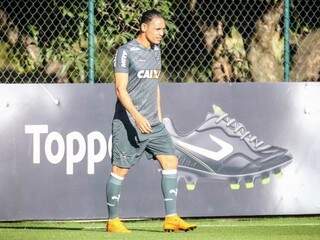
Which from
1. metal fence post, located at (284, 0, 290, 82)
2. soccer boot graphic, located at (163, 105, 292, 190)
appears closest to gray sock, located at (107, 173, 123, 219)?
soccer boot graphic, located at (163, 105, 292, 190)

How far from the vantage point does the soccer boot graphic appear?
1289 cm

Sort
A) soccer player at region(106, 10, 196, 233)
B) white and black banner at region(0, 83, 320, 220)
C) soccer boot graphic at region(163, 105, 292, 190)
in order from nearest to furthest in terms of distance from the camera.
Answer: soccer player at region(106, 10, 196, 233)
white and black banner at region(0, 83, 320, 220)
soccer boot graphic at region(163, 105, 292, 190)

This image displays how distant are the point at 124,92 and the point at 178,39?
10.8 ft

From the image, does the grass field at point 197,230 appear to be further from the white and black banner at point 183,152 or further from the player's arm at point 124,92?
the player's arm at point 124,92

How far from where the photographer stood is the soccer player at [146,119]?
1110 cm

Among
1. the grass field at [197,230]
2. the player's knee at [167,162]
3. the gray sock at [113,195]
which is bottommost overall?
the grass field at [197,230]

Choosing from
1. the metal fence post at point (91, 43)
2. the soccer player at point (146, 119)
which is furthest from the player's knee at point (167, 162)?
the metal fence post at point (91, 43)

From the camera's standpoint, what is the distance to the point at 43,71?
1390 cm

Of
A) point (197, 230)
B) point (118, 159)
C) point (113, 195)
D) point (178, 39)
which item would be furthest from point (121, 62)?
point (178, 39)

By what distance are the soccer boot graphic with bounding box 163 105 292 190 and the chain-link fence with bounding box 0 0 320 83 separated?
1.09 m

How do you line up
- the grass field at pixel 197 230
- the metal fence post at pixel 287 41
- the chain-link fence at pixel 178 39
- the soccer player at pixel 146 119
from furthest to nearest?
the chain-link fence at pixel 178 39 → the metal fence post at pixel 287 41 → the soccer player at pixel 146 119 → the grass field at pixel 197 230

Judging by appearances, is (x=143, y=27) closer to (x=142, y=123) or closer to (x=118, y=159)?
(x=142, y=123)

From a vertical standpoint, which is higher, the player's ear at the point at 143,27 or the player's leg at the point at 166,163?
the player's ear at the point at 143,27

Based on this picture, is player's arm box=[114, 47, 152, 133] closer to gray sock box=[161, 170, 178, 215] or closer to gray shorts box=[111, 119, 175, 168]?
gray shorts box=[111, 119, 175, 168]
